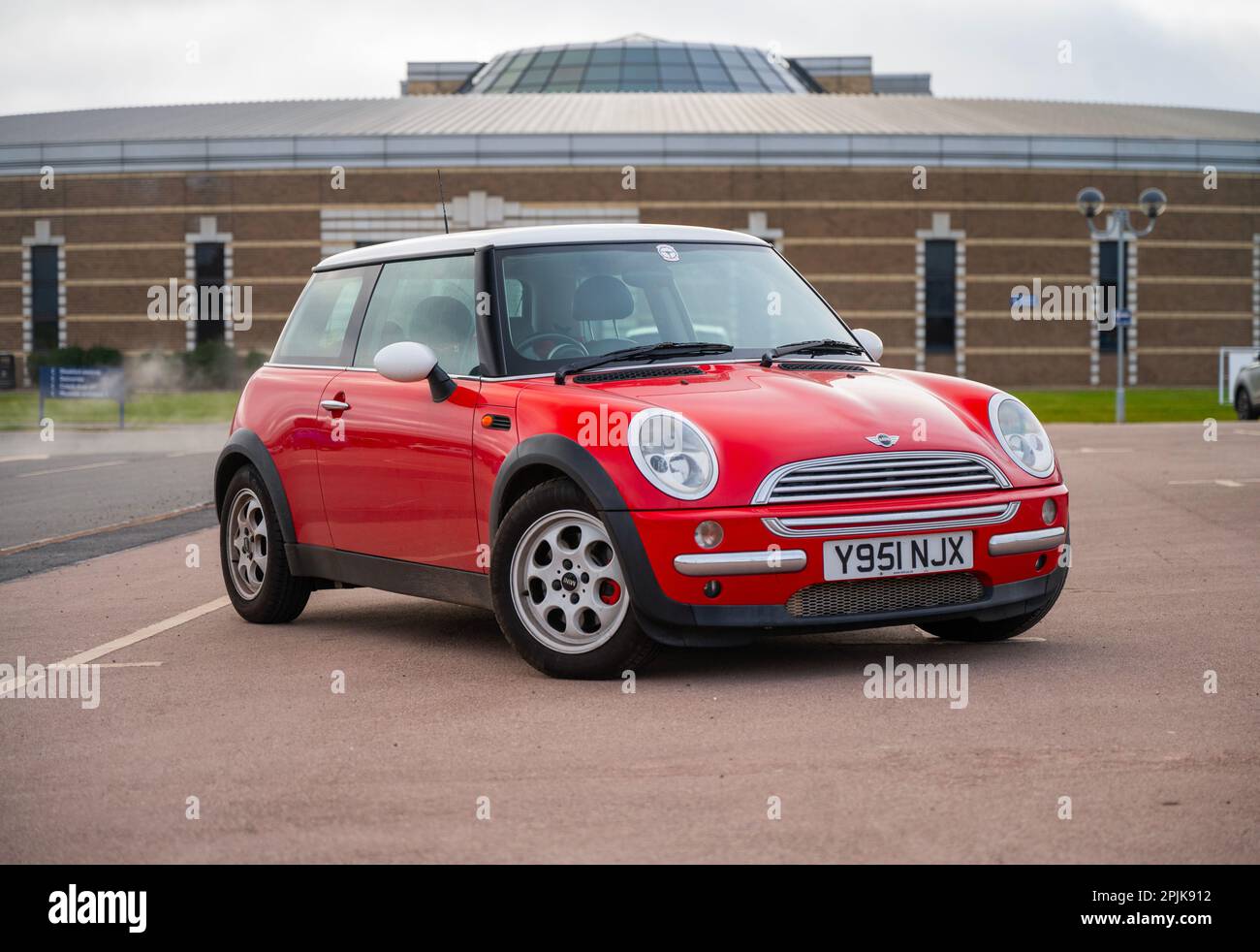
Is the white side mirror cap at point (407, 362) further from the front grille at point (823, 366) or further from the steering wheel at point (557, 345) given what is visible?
the front grille at point (823, 366)

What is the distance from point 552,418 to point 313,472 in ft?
6.08

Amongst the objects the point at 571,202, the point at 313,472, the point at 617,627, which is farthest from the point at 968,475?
the point at 571,202

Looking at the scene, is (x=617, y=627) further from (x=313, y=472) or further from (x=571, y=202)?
(x=571, y=202)

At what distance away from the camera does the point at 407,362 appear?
6.81m

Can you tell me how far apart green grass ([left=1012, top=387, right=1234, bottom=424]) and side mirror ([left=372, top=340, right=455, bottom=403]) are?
2155cm

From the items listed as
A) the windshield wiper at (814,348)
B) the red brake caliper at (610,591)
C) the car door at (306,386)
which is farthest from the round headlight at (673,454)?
the car door at (306,386)

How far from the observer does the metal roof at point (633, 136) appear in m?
54.4

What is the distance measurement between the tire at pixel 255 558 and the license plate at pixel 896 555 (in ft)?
10.1

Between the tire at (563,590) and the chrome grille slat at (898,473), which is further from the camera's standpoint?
the tire at (563,590)

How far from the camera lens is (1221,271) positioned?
191 ft

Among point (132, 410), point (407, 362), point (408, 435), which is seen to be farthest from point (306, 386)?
point (132, 410)

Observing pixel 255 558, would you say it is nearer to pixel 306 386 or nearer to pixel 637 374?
pixel 306 386

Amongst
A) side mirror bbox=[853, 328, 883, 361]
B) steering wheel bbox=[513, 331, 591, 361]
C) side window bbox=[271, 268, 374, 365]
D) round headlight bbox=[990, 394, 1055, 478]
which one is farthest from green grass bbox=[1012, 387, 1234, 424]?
steering wheel bbox=[513, 331, 591, 361]
